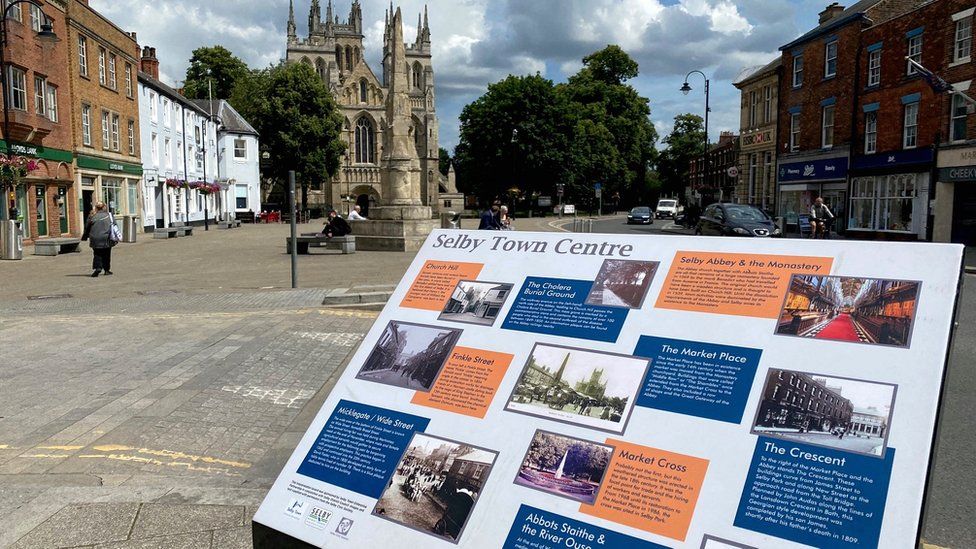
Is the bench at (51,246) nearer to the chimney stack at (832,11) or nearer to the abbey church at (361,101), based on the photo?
the chimney stack at (832,11)

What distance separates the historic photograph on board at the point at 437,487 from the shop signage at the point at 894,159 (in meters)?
27.1

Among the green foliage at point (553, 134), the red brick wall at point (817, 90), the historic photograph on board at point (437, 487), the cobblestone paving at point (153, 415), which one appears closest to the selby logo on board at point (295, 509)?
the historic photograph on board at point (437, 487)

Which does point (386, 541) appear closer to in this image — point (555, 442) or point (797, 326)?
point (555, 442)

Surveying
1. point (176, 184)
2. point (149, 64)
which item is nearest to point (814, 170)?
point (176, 184)

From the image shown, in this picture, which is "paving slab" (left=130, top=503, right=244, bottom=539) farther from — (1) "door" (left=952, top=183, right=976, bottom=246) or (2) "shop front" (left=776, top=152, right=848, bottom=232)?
(2) "shop front" (left=776, top=152, right=848, bottom=232)

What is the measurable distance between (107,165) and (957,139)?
121ft

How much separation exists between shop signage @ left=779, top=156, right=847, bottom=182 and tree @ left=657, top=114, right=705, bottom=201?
172ft

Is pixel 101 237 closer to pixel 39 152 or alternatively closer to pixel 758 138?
pixel 39 152

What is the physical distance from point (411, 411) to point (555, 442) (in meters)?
0.68

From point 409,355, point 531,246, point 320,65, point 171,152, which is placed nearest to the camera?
point 409,355

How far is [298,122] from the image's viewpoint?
202 ft

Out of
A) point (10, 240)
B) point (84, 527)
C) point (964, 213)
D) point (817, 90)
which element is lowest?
point (84, 527)

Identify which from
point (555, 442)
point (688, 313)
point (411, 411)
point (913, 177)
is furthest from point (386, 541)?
point (913, 177)

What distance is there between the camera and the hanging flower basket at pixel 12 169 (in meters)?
22.2
